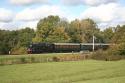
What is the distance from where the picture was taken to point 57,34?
347ft

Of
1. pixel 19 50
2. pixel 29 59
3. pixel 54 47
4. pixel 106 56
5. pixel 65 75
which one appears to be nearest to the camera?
pixel 65 75

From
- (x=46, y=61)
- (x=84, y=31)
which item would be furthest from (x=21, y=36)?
(x=46, y=61)

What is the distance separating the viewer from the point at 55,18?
119 meters

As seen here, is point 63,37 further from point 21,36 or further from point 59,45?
point 59,45

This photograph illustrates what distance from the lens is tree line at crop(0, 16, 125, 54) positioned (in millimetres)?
81919

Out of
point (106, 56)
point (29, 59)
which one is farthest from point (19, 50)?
point (29, 59)

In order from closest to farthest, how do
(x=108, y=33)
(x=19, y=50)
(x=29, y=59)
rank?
(x=29, y=59) → (x=19, y=50) → (x=108, y=33)

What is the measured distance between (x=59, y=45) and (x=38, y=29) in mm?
24192

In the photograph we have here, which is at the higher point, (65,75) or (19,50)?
(19,50)

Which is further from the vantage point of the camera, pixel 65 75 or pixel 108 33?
pixel 108 33

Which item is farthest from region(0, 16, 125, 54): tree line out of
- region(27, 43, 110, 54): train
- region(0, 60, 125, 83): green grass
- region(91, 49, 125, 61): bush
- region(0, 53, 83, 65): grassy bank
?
region(0, 60, 125, 83): green grass

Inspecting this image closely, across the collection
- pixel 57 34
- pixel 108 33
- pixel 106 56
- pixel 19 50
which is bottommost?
pixel 106 56

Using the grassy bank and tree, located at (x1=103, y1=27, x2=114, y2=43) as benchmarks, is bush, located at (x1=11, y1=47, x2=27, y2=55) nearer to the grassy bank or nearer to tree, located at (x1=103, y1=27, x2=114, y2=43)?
the grassy bank

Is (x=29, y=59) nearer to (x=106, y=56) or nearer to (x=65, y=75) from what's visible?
(x=106, y=56)
